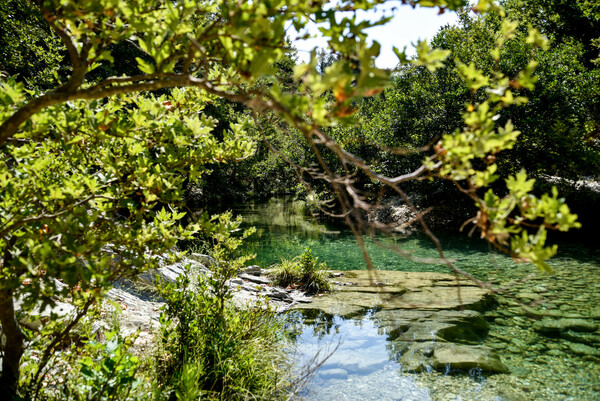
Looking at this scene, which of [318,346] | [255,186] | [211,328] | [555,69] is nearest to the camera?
[211,328]

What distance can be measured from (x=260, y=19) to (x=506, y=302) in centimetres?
727

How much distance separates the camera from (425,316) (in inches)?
238

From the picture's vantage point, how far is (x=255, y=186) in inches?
1604

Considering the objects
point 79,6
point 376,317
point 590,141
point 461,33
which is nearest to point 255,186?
point 461,33

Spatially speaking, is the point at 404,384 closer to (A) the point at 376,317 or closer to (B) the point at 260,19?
(A) the point at 376,317

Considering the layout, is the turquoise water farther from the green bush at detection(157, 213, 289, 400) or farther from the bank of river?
the green bush at detection(157, 213, 289, 400)

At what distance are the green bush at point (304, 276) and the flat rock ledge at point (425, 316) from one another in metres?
0.35

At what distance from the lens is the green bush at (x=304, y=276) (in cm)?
792

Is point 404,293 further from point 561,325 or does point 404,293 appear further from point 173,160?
point 173,160

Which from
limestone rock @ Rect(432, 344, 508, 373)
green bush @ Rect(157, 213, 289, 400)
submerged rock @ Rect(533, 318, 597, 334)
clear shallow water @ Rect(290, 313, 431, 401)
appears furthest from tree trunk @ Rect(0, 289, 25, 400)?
submerged rock @ Rect(533, 318, 597, 334)

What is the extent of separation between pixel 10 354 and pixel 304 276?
6368 mm

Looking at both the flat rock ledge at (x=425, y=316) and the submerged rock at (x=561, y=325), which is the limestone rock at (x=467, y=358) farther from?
the submerged rock at (x=561, y=325)

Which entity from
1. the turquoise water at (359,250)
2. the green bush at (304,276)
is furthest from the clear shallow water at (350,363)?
the turquoise water at (359,250)

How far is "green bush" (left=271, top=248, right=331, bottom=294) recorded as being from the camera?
7.92 m
